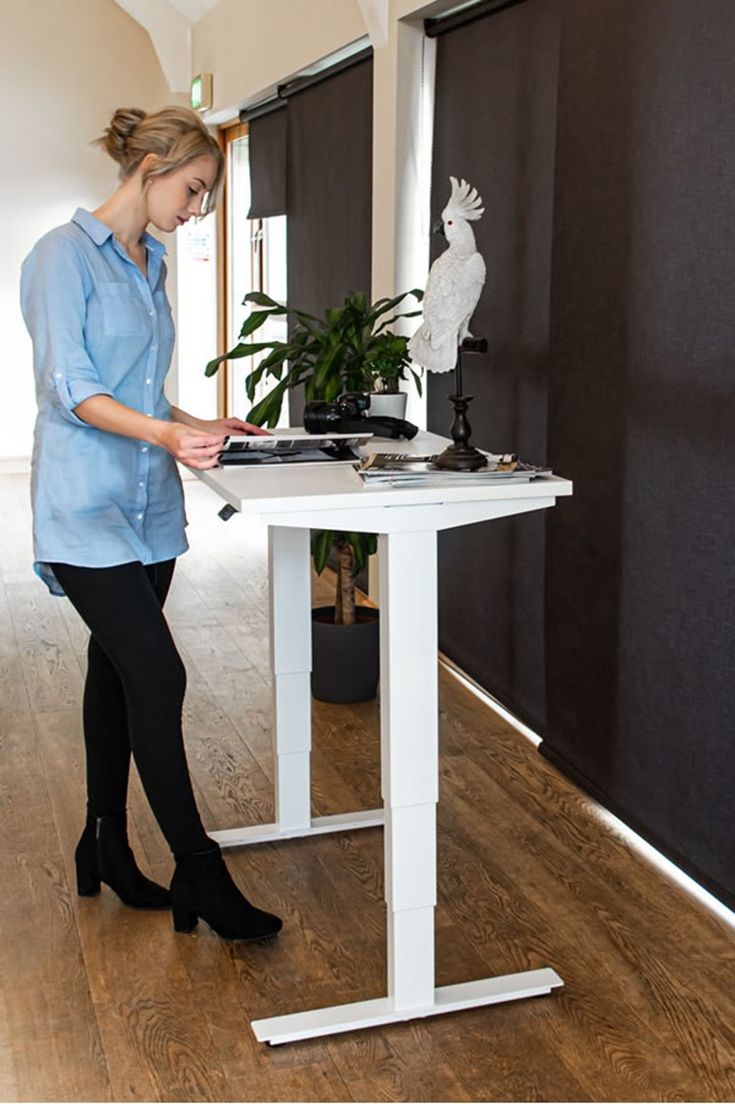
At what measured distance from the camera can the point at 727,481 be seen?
96.9 inches

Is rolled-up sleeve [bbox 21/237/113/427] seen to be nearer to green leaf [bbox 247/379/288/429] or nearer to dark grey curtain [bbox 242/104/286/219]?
green leaf [bbox 247/379/288/429]

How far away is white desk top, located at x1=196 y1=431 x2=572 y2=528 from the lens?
190 centimetres

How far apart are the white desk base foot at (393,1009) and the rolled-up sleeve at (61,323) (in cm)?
106

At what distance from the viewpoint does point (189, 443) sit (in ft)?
6.65

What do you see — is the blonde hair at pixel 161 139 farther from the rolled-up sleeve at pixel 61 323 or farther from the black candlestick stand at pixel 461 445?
the black candlestick stand at pixel 461 445

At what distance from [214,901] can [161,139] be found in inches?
53.2

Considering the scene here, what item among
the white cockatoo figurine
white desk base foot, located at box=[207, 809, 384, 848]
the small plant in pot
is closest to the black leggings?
white desk base foot, located at box=[207, 809, 384, 848]

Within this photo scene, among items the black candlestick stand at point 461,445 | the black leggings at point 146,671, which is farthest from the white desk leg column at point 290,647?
the black candlestick stand at point 461,445

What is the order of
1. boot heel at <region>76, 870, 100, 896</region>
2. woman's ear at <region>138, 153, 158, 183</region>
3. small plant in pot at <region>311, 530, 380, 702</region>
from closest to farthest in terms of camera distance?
1. woman's ear at <region>138, 153, 158, 183</region>
2. boot heel at <region>76, 870, 100, 896</region>
3. small plant in pot at <region>311, 530, 380, 702</region>

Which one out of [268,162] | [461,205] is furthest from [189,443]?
[268,162]

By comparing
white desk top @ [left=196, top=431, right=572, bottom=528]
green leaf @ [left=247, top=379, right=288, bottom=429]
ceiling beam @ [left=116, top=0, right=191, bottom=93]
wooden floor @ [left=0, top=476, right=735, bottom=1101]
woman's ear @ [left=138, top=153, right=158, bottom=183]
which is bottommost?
wooden floor @ [left=0, top=476, right=735, bottom=1101]

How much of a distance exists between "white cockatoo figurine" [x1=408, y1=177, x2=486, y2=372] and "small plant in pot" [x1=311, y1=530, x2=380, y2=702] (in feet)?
4.76

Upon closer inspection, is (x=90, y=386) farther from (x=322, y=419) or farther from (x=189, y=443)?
(x=322, y=419)

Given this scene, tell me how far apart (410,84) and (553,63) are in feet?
3.20
